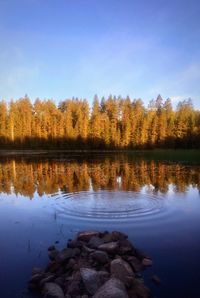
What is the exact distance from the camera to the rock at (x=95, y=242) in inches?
357

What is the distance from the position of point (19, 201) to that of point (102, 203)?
5470mm

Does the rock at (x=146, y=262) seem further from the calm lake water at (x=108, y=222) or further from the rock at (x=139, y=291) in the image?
the rock at (x=139, y=291)

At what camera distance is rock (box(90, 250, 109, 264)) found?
804cm

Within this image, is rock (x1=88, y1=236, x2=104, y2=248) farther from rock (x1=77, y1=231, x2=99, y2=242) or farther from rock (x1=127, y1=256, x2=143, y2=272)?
rock (x1=127, y1=256, x2=143, y2=272)

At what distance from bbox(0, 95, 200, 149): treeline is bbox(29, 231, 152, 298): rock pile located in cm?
6984

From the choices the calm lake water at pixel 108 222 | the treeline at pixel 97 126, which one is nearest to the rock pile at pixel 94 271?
the calm lake water at pixel 108 222

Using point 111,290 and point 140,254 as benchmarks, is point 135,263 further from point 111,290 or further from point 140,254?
point 111,290

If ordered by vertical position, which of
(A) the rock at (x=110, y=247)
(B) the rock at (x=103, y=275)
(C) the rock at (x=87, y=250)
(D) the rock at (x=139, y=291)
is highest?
(A) the rock at (x=110, y=247)

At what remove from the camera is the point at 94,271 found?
7.17 meters

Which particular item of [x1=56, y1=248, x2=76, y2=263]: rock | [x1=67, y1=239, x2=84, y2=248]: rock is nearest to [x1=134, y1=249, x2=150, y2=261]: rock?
[x1=67, y1=239, x2=84, y2=248]: rock

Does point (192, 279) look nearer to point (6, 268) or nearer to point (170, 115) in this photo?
point (6, 268)

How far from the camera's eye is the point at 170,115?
8756 cm

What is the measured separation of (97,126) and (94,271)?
8001cm

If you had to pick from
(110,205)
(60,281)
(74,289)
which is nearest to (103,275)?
(74,289)
